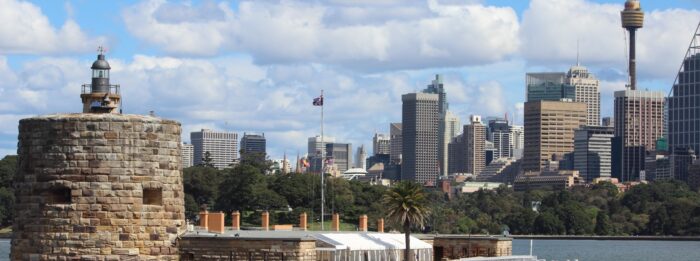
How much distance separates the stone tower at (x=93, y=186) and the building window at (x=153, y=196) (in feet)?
0.06

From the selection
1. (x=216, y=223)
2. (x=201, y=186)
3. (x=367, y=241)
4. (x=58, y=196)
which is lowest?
(x=367, y=241)

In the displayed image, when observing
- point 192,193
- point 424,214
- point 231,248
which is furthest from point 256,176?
point 231,248

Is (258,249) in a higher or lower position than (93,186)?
lower

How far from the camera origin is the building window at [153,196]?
28.6 meters

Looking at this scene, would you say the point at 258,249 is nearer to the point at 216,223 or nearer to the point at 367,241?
the point at 216,223

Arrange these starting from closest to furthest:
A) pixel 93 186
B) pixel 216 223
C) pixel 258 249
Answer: pixel 93 186
pixel 258 249
pixel 216 223

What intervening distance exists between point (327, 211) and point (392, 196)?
85271mm

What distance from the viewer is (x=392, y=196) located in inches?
2414

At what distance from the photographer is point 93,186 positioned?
28.0 metres

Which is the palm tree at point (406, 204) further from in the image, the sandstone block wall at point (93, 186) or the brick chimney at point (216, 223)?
the sandstone block wall at point (93, 186)

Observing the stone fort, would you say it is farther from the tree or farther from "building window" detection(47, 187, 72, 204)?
the tree

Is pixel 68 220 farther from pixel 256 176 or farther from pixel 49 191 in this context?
pixel 256 176

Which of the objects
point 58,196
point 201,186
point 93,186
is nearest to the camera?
point 93,186

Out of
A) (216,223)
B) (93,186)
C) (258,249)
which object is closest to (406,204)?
(216,223)
